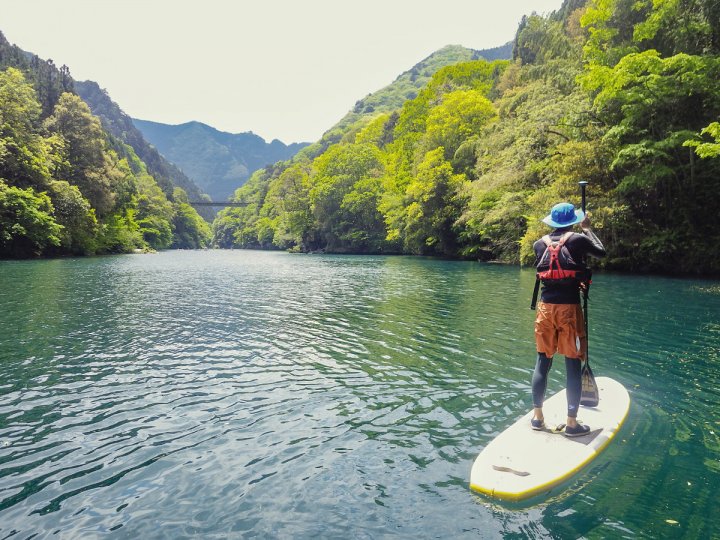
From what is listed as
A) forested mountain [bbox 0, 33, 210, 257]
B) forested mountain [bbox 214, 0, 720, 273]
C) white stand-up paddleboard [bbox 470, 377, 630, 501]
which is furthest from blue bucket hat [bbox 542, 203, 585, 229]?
forested mountain [bbox 0, 33, 210, 257]

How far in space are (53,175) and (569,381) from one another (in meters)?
64.9

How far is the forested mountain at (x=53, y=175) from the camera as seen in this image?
4547cm

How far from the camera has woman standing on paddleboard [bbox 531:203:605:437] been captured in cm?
545

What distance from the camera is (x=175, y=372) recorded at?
9055 millimetres

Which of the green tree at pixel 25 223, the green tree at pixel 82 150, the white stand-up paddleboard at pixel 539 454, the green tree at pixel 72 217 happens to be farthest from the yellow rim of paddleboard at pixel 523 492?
the green tree at pixel 82 150

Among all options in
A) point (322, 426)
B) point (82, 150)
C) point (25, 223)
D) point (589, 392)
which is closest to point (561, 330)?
point (589, 392)

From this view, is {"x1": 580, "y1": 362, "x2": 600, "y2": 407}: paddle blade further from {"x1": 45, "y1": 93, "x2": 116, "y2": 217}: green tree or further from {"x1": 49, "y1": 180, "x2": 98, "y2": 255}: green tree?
{"x1": 45, "y1": 93, "x2": 116, "y2": 217}: green tree

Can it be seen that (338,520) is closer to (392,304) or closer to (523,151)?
(392,304)

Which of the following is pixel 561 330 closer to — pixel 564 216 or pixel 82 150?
pixel 564 216

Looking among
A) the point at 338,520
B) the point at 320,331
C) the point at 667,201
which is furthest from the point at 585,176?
the point at 338,520

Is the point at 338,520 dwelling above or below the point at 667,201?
below

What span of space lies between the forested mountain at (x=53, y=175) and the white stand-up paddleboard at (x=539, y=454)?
50.1 meters

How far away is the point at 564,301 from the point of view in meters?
5.53

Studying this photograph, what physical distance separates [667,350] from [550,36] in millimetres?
48627
